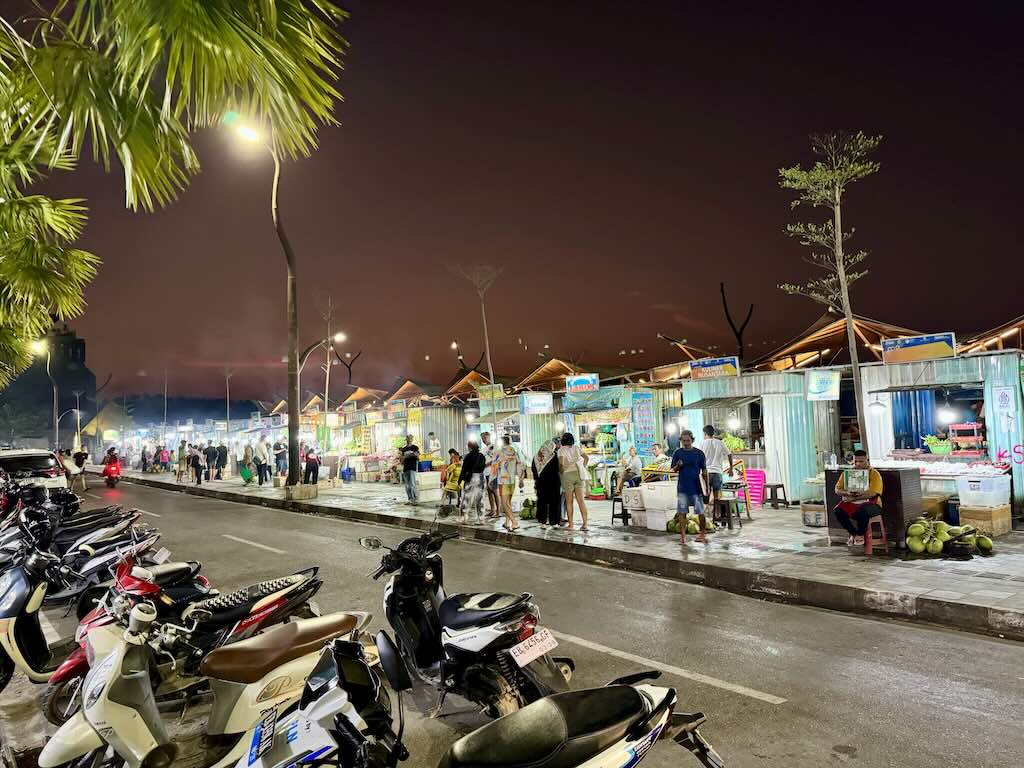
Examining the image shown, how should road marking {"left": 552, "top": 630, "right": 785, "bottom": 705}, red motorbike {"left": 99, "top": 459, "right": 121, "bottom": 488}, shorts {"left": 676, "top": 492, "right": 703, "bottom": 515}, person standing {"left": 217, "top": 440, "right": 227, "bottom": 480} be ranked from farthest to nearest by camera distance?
person standing {"left": 217, "top": 440, "right": 227, "bottom": 480}, red motorbike {"left": 99, "top": 459, "right": 121, "bottom": 488}, shorts {"left": 676, "top": 492, "right": 703, "bottom": 515}, road marking {"left": 552, "top": 630, "right": 785, "bottom": 705}

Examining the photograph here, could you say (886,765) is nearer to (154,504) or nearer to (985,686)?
(985,686)

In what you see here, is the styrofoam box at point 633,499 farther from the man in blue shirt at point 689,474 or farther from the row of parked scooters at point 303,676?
the row of parked scooters at point 303,676

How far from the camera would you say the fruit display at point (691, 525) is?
10914mm

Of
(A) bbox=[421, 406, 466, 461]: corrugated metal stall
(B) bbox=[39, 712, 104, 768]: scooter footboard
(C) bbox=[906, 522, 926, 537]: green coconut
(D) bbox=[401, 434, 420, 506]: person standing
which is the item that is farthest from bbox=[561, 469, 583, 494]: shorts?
(A) bbox=[421, 406, 466, 461]: corrugated metal stall

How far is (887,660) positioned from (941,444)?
10464 mm

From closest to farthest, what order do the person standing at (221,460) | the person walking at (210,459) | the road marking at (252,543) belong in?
the road marking at (252,543), the person walking at (210,459), the person standing at (221,460)

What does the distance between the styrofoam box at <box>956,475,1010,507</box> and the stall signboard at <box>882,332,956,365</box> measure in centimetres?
304

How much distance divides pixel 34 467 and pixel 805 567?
61.1 feet

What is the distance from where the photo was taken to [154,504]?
1958 centimetres

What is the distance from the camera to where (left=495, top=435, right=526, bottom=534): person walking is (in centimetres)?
1268

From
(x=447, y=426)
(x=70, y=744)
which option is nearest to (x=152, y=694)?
(x=70, y=744)

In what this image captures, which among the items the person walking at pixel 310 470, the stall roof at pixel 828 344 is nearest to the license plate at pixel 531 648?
the stall roof at pixel 828 344

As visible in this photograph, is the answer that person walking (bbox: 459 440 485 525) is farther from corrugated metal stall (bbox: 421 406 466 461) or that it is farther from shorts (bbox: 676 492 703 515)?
corrugated metal stall (bbox: 421 406 466 461)

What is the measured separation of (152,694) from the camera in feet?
12.1
